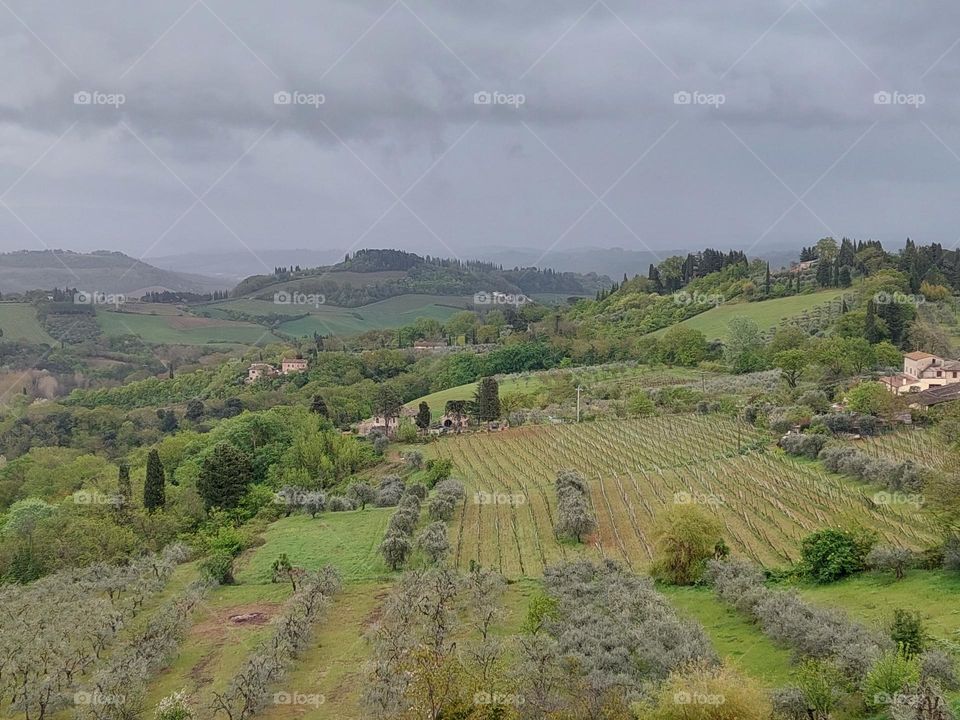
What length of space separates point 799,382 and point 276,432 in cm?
3914

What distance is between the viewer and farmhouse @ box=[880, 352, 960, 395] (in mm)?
46438

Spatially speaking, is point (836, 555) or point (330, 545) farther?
point (330, 545)

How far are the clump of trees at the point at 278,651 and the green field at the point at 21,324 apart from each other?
12077 centimetres

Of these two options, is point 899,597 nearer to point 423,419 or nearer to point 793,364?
point 793,364

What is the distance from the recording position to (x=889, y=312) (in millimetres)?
62906

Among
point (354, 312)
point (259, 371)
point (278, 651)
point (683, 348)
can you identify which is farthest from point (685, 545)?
point (354, 312)

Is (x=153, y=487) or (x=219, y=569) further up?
(x=153, y=487)

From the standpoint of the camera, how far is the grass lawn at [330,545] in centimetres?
2739

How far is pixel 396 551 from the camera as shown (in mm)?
26766

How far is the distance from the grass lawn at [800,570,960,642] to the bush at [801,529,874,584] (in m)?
0.28

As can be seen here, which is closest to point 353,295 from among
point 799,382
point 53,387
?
point 53,387

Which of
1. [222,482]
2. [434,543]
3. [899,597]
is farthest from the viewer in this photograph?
[222,482]

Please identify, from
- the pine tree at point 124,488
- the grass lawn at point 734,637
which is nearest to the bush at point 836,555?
the grass lawn at point 734,637

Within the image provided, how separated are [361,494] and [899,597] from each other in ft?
82.9
